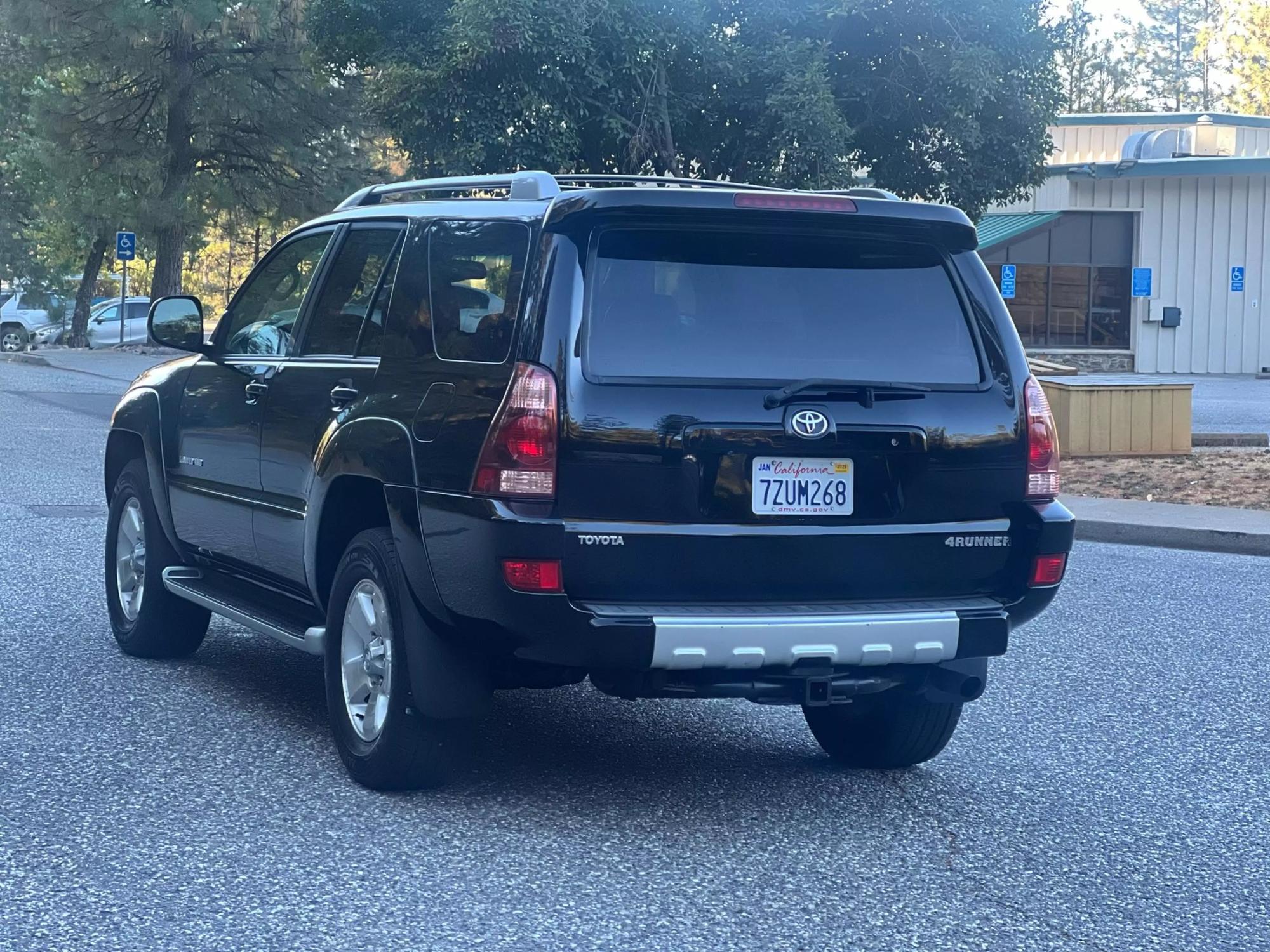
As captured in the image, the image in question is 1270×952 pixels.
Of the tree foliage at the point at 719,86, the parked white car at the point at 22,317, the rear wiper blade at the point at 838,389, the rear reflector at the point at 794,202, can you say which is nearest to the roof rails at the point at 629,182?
the rear reflector at the point at 794,202

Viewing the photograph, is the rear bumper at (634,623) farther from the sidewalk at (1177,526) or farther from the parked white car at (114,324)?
the parked white car at (114,324)

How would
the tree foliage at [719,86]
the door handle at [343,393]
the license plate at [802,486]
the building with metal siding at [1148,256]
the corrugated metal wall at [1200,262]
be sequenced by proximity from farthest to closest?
1. the corrugated metal wall at [1200,262]
2. the building with metal siding at [1148,256]
3. the tree foliage at [719,86]
4. the door handle at [343,393]
5. the license plate at [802,486]

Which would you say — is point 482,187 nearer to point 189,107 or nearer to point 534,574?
point 534,574

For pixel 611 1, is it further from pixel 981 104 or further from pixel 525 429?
pixel 525 429

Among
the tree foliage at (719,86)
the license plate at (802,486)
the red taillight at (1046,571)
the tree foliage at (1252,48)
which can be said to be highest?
the tree foliage at (1252,48)

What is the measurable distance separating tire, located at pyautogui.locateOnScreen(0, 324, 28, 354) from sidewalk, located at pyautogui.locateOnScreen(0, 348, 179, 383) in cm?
412

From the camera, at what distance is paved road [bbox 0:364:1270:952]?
4320mm

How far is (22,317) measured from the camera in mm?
50281

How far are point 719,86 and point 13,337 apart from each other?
32.0 m

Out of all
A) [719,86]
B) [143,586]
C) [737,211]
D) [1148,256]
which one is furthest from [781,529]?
[1148,256]

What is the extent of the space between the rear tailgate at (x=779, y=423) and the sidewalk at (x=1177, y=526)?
7633 millimetres

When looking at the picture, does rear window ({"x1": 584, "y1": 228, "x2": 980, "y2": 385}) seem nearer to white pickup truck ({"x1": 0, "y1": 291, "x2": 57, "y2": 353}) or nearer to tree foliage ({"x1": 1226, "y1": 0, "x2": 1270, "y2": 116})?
white pickup truck ({"x1": 0, "y1": 291, "x2": 57, "y2": 353})

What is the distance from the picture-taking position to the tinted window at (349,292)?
597 cm

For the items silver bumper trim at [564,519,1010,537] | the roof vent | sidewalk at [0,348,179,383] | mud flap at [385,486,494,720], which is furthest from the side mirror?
the roof vent
